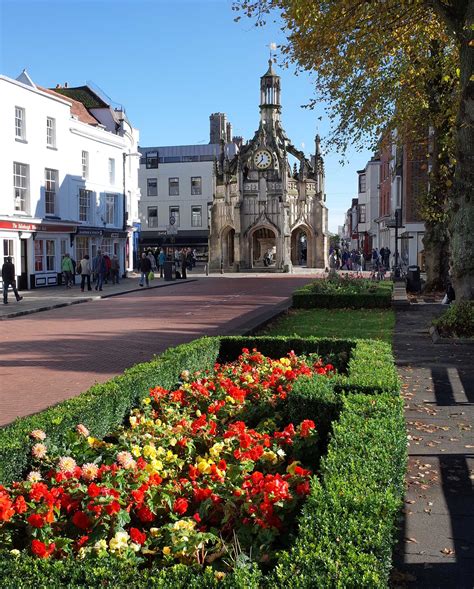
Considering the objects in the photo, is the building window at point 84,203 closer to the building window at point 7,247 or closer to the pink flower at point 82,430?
the building window at point 7,247

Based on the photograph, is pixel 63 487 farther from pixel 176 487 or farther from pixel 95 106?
pixel 95 106

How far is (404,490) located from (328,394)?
5.20 feet

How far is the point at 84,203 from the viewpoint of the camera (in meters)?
39.1

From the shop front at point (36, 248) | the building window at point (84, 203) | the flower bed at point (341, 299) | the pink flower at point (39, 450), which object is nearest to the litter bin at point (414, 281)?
the flower bed at point (341, 299)

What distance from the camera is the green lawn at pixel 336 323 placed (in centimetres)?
1503

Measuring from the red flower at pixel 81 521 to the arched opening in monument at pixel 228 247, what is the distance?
50.3m

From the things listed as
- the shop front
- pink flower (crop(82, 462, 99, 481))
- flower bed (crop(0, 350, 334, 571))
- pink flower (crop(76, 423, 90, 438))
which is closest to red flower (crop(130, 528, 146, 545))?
flower bed (crop(0, 350, 334, 571))

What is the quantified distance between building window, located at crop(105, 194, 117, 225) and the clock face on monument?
619 inches

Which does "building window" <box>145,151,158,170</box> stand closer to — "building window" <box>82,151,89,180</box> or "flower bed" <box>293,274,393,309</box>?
"building window" <box>82,151,89,180</box>

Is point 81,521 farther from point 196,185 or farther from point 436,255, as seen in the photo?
point 196,185

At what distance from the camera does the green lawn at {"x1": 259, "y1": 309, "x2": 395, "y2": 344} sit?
49.3ft

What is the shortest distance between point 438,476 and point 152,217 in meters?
68.4

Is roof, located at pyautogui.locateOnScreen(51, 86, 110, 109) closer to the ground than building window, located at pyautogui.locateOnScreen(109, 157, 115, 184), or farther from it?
farther from it

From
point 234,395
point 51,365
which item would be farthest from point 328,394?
point 51,365
